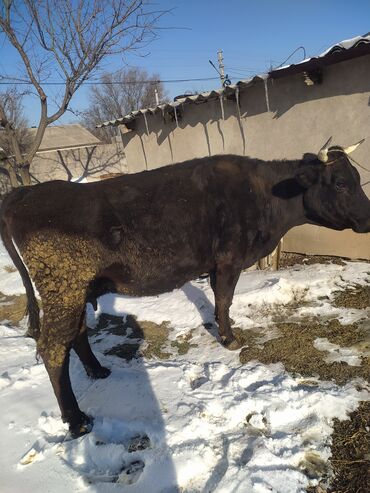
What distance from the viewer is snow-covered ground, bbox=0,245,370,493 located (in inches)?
89.5

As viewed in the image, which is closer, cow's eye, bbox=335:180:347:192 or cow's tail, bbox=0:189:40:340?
cow's tail, bbox=0:189:40:340

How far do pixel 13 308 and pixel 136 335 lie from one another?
2.57 meters

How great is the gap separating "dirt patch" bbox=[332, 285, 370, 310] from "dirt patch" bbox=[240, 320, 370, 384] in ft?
1.48

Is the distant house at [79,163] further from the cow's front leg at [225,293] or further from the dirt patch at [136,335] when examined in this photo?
the cow's front leg at [225,293]

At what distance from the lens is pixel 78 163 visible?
70.2ft

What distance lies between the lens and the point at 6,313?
5.57 meters

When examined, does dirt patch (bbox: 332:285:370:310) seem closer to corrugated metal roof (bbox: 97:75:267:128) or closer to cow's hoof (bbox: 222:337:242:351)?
cow's hoof (bbox: 222:337:242:351)

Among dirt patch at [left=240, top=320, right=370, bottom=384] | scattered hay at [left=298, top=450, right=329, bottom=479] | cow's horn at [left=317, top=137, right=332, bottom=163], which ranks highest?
cow's horn at [left=317, top=137, right=332, bottom=163]

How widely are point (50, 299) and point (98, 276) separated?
0.42 meters

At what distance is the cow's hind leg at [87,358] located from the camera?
3.38 metres

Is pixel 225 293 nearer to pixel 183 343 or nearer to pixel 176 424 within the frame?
pixel 183 343

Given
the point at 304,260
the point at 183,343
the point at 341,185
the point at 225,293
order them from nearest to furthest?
1. the point at 341,185
2. the point at 225,293
3. the point at 183,343
4. the point at 304,260

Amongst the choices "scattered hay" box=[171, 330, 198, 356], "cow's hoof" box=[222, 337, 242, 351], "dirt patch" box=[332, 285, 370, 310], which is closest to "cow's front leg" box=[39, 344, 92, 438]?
"scattered hay" box=[171, 330, 198, 356]

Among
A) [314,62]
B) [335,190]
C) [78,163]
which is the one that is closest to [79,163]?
[78,163]
